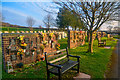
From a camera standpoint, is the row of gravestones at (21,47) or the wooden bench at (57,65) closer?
the wooden bench at (57,65)

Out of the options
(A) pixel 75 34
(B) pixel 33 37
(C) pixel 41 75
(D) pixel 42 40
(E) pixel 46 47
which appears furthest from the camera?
(A) pixel 75 34

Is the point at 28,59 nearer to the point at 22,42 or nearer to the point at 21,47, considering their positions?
the point at 21,47

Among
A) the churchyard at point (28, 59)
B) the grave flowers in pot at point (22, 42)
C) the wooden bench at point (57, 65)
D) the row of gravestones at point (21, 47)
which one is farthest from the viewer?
the grave flowers in pot at point (22, 42)

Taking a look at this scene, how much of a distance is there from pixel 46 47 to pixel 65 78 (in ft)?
8.91

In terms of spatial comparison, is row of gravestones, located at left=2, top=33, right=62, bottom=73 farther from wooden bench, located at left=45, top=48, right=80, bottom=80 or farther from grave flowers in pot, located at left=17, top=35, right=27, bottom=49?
wooden bench, located at left=45, top=48, right=80, bottom=80

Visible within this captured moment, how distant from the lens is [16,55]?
3.67 m

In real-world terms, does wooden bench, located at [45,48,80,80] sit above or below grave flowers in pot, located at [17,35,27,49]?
below

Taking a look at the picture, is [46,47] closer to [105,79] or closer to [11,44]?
[11,44]

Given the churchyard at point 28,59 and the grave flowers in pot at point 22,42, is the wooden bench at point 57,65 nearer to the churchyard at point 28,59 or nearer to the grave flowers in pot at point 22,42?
the churchyard at point 28,59

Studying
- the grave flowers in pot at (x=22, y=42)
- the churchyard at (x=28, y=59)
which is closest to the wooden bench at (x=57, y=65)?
the churchyard at (x=28, y=59)

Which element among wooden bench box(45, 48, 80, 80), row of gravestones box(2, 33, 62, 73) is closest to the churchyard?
row of gravestones box(2, 33, 62, 73)

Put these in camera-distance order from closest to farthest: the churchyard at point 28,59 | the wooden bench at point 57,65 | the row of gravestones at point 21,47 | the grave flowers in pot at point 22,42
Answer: the wooden bench at point 57,65 → the churchyard at point 28,59 → the row of gravestones at point 21,47 → the grave flowers in pot at point 22,42

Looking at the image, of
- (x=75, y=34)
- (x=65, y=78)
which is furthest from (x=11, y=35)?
(x=75, y=34)

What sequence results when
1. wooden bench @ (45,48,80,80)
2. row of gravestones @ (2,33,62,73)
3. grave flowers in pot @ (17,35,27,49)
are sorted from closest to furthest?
1. wooden bench @ (45,48,80,80)
2. row of gravestones @ (2,33,62,73)
3. grave flowers in pot @ (17,35,27,49)
